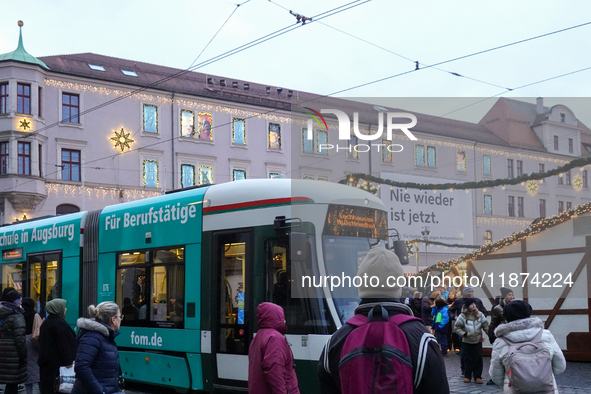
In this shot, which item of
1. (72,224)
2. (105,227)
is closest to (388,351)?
(105,227)

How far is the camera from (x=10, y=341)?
859cm

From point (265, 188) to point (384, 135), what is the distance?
1.73 m

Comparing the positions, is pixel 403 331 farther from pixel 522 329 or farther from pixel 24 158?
pixel 24 158

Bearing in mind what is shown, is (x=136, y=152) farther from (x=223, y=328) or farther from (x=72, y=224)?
(x=223, y=328)

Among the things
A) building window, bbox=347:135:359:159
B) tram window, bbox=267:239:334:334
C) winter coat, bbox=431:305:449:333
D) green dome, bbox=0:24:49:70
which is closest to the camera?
tram window, bbox=267:239:334:334

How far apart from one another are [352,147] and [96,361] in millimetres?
5472

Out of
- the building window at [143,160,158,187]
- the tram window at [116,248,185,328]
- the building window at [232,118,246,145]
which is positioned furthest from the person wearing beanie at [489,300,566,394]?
the building window at [232,118,246,145]

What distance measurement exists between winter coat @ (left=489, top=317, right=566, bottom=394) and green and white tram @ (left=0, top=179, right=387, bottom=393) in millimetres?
2970

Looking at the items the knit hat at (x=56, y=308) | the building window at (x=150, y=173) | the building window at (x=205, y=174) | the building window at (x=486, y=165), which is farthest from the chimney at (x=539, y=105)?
the building window at (x=205, y=174)

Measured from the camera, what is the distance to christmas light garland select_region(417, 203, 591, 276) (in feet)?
39.5

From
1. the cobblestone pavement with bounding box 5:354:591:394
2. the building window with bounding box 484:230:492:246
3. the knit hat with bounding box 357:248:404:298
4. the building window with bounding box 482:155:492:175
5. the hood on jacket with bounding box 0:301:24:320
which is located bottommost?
the cobblestone pavement with bounding box 5:354:591:394

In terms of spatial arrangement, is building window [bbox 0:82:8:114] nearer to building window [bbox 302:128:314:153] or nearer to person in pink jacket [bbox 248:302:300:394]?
building window [bbox 302:128:314:153]

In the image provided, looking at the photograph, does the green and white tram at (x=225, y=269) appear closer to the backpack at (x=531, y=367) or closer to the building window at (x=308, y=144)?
the building window at (x=308, y=144)

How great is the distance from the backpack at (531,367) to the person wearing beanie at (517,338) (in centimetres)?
4
